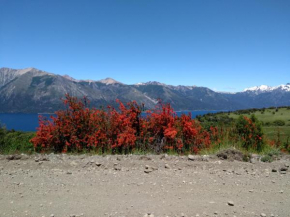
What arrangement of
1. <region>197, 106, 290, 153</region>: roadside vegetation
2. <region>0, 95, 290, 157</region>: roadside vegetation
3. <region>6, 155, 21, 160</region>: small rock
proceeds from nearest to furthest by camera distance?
<region>6, 155, 21, 160</region>: small rock < <region>0, 95, 290, 157</region>: roadside vegetation < <region>197, 106, 290, 153</region>: roadside vegetation

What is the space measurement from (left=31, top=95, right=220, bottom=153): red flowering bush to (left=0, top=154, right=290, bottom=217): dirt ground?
222cm

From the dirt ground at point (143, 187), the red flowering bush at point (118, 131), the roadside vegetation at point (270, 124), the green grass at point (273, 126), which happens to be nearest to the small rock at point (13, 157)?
the dirt ground at point (143, 187)

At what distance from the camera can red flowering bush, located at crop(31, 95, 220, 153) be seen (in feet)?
30.8

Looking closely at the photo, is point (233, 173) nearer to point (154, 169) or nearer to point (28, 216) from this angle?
point (154, 169)

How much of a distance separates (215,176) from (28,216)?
409 cm

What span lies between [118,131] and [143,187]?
4.75m

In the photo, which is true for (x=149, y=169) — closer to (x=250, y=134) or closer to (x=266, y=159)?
(x=266, y=159)

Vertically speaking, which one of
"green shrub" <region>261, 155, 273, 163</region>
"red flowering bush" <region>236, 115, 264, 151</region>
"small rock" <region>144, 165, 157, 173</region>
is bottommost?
"small rock" <region>144, 165, 157, 173</region>

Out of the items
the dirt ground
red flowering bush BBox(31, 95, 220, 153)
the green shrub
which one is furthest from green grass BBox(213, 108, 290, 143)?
the dirt ground

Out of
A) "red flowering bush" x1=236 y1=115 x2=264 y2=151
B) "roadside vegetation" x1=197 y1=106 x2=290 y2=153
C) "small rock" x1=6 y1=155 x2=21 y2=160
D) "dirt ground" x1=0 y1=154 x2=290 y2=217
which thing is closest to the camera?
"dirt ground" x1=0 y1=154 x2=290 y2=217

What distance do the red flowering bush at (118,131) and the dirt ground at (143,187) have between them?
7.29ft

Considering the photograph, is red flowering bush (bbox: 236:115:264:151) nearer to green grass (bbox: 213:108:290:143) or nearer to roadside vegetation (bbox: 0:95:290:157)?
roadside vegetation (bbox: 0:95:290:157)

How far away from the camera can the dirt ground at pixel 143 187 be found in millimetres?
4012

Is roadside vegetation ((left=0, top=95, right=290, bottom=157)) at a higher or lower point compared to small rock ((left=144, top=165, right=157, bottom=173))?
higher
